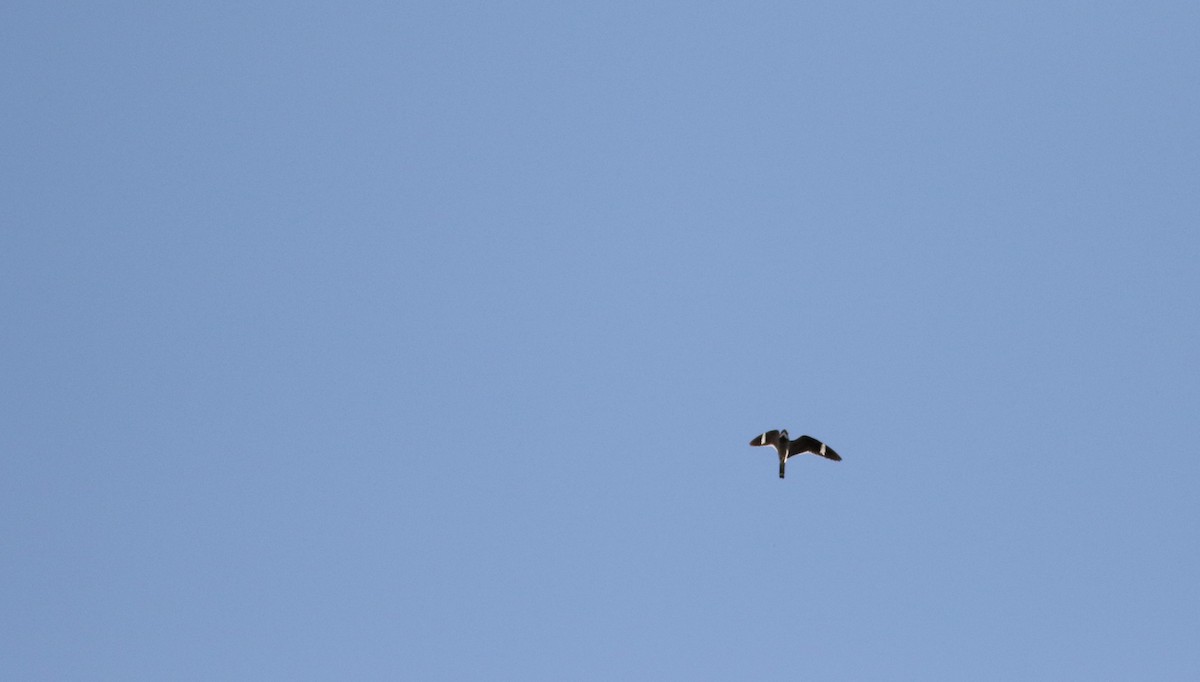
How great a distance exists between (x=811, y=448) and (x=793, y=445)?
915mm

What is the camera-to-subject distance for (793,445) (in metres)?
90.9

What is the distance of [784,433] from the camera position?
90625mm

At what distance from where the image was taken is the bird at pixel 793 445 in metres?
90.5

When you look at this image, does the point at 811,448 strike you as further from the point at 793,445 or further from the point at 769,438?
the point at 769,438

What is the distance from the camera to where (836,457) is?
90.8 m

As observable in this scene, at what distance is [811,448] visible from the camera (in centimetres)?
9062

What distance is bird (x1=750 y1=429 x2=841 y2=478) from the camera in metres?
90.5

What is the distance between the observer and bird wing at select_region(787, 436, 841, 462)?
90375 millimetres

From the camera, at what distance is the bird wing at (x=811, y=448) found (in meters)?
90.4

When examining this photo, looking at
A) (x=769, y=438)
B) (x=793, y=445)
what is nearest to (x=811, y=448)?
(x=793, y=445)

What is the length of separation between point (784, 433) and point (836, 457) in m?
2.83
